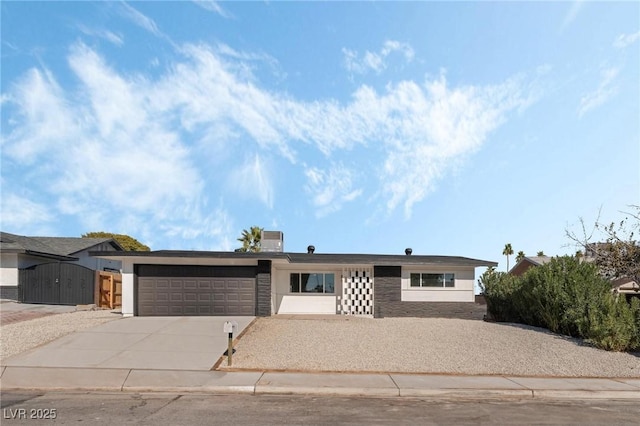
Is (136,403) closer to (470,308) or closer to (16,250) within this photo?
(470,308)

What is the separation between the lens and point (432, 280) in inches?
A: 900

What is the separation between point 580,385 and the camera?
1045 cm

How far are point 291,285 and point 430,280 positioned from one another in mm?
7445

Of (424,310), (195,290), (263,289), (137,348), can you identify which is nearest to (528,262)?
(424,310)

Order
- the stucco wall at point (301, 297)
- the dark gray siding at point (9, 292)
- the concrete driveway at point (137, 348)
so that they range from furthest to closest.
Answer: the dark gray siding at point (9, 292), the stucco wall at point (301, 297), the concrete driveway at point (137, 348)

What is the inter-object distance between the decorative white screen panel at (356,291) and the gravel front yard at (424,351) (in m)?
4.74

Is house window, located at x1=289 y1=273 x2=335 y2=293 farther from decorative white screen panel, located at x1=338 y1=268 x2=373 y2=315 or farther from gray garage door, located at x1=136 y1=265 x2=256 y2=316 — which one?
gray garage door, located at x1=136 y1=265 x2=256 y2=316

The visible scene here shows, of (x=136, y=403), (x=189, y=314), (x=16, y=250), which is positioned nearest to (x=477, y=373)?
(x=136, y=403)

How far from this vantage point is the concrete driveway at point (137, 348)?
1121 cm

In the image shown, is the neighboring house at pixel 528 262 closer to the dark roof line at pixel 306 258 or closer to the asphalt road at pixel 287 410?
the dark roof line at pixel 306 258

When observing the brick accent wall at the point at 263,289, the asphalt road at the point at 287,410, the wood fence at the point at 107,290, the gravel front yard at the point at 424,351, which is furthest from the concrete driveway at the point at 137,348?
the wood fence at the point at 107,290

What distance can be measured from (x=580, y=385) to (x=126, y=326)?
15.0 metres

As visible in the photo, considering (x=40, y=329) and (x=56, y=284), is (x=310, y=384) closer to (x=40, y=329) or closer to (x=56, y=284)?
(x=40, y=329)

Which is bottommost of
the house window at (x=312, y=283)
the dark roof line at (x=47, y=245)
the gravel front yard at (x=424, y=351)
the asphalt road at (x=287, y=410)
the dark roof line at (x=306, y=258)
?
the gravel front yard at (x=424, y=351)
